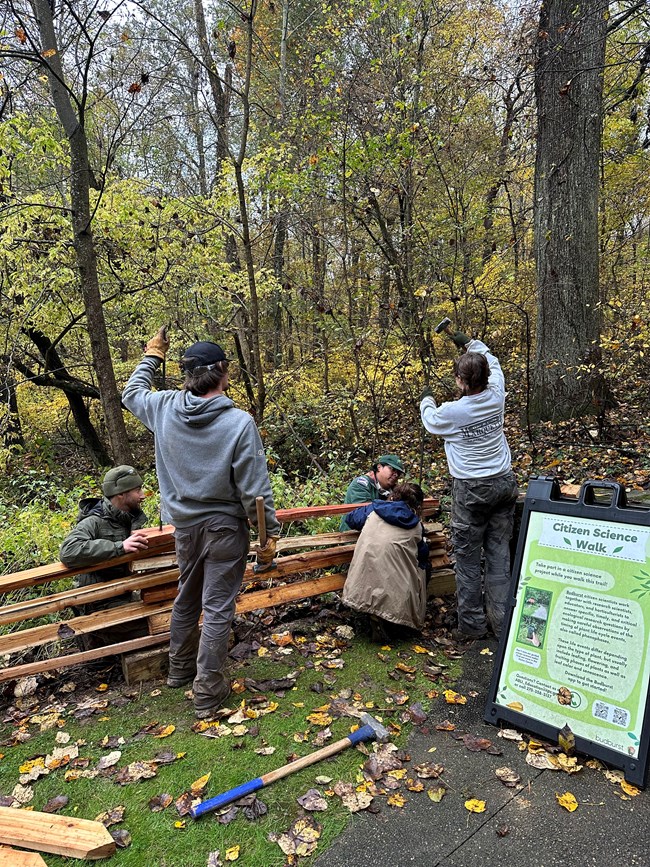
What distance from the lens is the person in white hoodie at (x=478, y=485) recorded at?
4.16 m

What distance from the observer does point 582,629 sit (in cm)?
291

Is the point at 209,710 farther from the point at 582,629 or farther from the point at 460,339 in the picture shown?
the point at 460,339

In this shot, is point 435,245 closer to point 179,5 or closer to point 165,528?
point 165,528

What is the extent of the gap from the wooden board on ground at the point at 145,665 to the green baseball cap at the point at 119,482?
120 cm

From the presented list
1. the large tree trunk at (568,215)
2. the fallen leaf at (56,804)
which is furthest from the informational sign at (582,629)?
the large tree trunk at (568,215)

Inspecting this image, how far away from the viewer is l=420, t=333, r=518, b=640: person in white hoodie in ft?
13.7

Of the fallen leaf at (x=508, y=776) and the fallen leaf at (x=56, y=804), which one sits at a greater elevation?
the fallen leaf at (x=508, y=776)

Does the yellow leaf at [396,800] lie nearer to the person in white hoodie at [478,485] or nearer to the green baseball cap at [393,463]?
the person in white hoodie at [478,485]

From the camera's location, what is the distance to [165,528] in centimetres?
412

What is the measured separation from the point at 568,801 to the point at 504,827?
1.22ft

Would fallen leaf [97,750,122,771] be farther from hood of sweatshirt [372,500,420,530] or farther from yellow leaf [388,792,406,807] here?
hood of sweatshirt [372,500,420,530]

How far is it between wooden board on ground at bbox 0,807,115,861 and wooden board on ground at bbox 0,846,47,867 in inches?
3.0

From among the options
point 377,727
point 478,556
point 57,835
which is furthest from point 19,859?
point 478,556

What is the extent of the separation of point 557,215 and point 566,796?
7.43 meters
